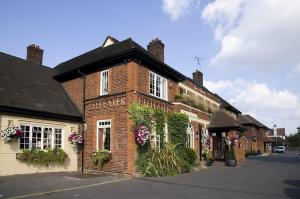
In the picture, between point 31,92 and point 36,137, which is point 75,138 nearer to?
point 36,137

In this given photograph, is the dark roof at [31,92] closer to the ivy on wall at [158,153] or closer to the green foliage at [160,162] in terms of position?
the ivy on wall at [158,153]

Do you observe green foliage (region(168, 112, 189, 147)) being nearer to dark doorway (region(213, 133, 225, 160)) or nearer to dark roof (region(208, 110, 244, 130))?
dark roof (region(208, 110, 244, 130))

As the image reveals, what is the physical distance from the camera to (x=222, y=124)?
27.5 meters

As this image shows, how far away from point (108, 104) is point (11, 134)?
5.34 m

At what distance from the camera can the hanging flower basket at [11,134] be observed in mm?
15445

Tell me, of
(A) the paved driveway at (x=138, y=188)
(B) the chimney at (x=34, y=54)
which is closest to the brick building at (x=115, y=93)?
(B) the chimney at (x=34, y=54)

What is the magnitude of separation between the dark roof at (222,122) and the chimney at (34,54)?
49.0 feet

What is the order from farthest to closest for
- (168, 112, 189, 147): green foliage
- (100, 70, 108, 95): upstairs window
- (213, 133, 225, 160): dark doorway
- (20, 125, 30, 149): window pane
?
(213, 133, 225, 160): dark doorway
(168, 112, 189, 147): green foliage
(100, 70, 108, 95): upstairs window
(20, 125, 30, 149): window pane

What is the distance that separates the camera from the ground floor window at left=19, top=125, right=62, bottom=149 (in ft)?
55.4

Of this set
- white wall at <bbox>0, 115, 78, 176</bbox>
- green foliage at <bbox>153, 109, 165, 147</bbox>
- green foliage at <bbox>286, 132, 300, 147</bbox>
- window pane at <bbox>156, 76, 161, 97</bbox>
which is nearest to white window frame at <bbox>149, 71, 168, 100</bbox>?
window pane at <bbox>156, 76, 161, 97</bbox>

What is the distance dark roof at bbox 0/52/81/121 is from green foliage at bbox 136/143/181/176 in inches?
206

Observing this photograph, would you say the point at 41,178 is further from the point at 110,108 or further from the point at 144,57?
the point at 144,57

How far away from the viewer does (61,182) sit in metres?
14.0

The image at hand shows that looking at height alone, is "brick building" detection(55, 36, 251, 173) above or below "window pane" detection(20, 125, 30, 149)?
above
